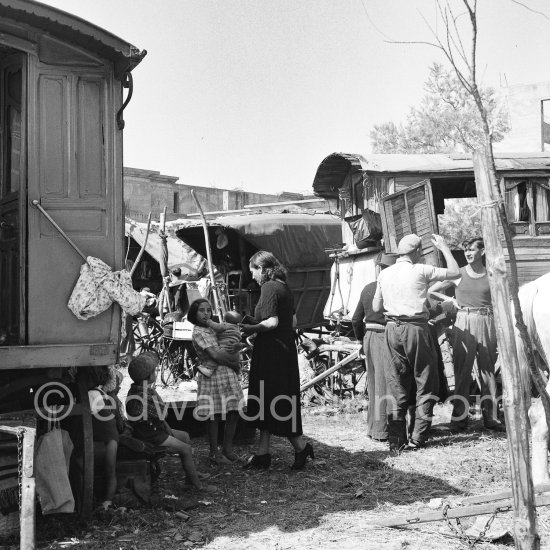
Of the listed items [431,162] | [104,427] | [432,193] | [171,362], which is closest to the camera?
[104,427]

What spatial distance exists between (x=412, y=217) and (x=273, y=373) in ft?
19.2

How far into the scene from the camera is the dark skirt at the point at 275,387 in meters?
6.48

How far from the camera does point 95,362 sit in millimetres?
4953

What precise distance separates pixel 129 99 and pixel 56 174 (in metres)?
0.73

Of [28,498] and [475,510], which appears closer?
[28,498]

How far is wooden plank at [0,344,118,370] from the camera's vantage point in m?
4.74

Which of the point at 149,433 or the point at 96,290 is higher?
the point at 96,290

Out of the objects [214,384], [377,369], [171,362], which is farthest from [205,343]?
[171,362]

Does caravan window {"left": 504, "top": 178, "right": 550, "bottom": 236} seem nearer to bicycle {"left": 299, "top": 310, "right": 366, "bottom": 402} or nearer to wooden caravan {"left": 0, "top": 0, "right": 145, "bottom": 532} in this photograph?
bicycle {"left": 299, "top": 310, "right": 366, "bottom": 402}

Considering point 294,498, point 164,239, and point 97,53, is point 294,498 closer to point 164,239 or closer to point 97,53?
point 97,53

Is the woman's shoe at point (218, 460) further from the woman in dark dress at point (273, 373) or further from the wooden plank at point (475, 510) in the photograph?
the wooden plank at point (475, 510)

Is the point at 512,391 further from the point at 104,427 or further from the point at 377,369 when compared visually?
the point at 377,369

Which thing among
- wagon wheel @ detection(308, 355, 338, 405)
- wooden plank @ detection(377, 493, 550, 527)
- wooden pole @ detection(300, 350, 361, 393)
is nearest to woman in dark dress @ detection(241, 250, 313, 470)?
wooden pole @ detection(300, 350, 361, 393)

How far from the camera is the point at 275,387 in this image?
6.52m
